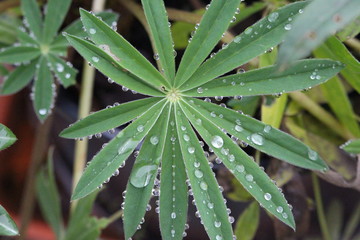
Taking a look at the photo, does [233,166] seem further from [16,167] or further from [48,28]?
[16,167]

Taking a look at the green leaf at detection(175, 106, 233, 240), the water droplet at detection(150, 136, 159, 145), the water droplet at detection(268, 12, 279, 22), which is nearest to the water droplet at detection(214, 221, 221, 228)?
the green leaf at detection(175, 106, 233, 240)

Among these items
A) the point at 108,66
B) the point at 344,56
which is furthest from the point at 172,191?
the point at 344,56

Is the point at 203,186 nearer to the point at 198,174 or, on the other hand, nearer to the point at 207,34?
the point at 198,174

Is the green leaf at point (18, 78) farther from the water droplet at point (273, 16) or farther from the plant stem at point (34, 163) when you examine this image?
the water droplet at point (273, 16)

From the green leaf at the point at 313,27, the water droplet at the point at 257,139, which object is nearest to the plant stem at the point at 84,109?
the water droplet at the point at 257,139

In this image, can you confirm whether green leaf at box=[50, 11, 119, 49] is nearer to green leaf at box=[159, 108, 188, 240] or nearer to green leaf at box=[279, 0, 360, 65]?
green leaf at box=[159, 108, 188, 240]
